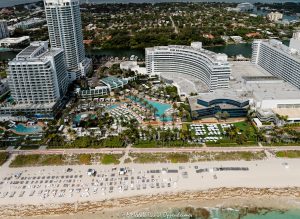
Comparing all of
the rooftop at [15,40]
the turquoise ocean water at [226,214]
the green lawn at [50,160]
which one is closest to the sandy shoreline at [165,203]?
the turquoise ocean water at [226,214]

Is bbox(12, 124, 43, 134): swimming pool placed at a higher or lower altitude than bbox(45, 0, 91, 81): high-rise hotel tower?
lower

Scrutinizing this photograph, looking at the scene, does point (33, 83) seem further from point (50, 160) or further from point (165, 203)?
point (165, 203)

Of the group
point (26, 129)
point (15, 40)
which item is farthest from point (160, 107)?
point (15, 40)

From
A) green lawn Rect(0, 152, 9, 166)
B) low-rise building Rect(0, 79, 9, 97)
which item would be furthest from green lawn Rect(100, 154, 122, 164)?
low-rise building Rect(0, 79, 9, 97)

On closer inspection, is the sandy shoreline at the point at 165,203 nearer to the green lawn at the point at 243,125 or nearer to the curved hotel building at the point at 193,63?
the green lawn at the point at 243,125

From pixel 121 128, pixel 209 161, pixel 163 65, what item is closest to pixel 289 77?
pixel 163 65

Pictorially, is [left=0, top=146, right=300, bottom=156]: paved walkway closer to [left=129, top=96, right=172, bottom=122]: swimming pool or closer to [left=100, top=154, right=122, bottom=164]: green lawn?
[left=100, top=154, right=122, bottom=164]: green lawn

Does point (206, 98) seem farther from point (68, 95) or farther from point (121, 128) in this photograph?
point (68, 95)
